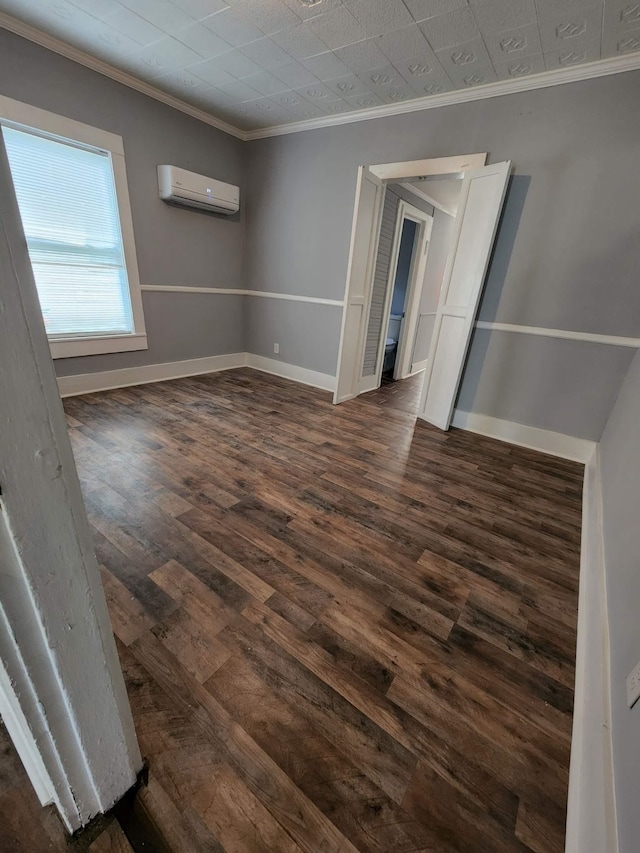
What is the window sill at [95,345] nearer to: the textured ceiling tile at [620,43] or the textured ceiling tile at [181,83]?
the textured ceiling tile at [181,83]

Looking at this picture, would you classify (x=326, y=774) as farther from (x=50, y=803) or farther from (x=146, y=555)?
(x=146, y=555)

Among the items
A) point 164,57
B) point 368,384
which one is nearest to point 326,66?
point 164,57

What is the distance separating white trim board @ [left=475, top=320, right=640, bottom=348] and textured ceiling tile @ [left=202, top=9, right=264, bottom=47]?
259cm

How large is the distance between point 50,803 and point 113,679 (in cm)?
44

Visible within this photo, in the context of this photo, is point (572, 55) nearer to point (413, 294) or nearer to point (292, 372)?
point (413, 294)

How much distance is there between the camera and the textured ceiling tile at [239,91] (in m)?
2.87

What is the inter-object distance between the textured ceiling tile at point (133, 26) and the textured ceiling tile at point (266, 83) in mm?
706

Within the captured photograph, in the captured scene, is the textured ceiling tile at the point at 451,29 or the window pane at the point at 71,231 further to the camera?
the window pane at the point at 71,231

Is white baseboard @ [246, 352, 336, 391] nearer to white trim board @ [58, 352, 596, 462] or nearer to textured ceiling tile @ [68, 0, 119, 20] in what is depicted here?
white trim board @ [58, 352, 596, 462]

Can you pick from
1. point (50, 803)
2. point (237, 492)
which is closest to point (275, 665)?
point (50, 803)

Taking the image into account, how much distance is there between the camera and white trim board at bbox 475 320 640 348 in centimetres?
245

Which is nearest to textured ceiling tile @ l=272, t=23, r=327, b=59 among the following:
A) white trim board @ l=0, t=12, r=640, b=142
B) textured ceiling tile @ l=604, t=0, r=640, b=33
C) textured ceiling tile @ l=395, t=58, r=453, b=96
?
textured ceiling tile @ l=395, t=58, r=453, b=96

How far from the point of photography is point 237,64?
102 inches

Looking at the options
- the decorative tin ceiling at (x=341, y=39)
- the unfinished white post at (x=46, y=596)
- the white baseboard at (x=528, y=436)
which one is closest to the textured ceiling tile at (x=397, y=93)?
the decorative tin ceiling at (x=341, y=39)
